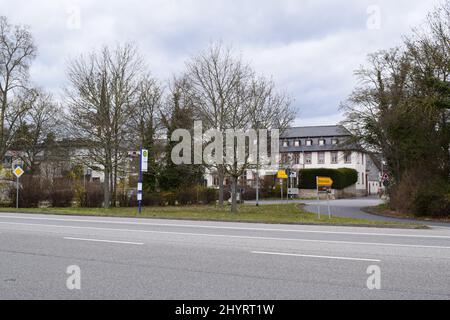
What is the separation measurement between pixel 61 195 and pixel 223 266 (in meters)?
31.4

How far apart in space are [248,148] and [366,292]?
21593mm

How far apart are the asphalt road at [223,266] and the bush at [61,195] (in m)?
24.4

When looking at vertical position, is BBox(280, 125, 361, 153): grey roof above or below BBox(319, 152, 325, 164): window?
above

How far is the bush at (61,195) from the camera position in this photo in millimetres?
37062

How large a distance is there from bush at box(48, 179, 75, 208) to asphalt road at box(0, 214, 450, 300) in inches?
959

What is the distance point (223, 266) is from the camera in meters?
8.52

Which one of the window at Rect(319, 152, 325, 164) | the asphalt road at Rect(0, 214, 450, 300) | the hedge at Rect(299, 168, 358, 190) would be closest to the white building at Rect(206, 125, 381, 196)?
the window at Rect(319, 152, 325, 164)

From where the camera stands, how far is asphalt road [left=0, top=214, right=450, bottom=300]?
6.57 metres

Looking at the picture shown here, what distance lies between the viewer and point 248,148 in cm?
2795

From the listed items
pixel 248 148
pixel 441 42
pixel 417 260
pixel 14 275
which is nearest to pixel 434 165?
pixel 441 42
